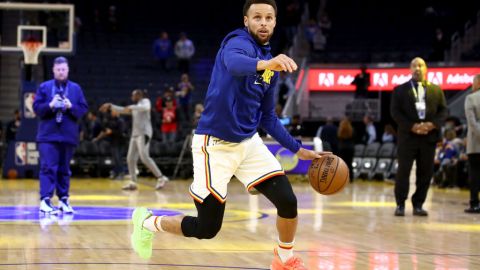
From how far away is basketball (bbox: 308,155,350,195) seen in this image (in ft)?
21.4

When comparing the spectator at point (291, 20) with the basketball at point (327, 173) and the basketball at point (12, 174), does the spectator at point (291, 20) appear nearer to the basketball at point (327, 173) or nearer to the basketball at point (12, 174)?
the basketball at point (12, 174)

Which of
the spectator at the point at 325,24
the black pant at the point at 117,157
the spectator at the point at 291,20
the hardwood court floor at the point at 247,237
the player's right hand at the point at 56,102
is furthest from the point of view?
the spectator at the point at 325,24

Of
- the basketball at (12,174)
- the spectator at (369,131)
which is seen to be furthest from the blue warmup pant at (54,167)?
the spectator at (369,131)

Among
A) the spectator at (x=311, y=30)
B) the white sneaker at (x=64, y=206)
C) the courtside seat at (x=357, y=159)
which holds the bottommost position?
the courtside seat at (x=357, y=159)

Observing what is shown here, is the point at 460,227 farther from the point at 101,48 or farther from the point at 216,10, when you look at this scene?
the point at 216,10

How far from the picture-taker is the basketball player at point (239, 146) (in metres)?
5.95

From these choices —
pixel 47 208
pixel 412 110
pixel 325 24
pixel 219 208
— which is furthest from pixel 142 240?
pixel 325 24

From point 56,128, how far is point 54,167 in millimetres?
433

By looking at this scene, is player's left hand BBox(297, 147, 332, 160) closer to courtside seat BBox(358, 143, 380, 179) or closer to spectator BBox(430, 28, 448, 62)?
courtside seat BBox(358, 143, 380, 179)

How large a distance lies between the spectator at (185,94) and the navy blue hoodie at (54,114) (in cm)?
1223

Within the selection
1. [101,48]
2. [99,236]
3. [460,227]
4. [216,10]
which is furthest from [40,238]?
[216,10]

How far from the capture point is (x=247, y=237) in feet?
28.5

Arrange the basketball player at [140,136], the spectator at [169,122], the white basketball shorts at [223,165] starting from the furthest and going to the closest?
the spectator at [169,122] → the basketball player at [140,136] → the white basketball shorts at [223,165]

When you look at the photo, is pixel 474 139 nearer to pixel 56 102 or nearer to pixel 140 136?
pixel 56 102
